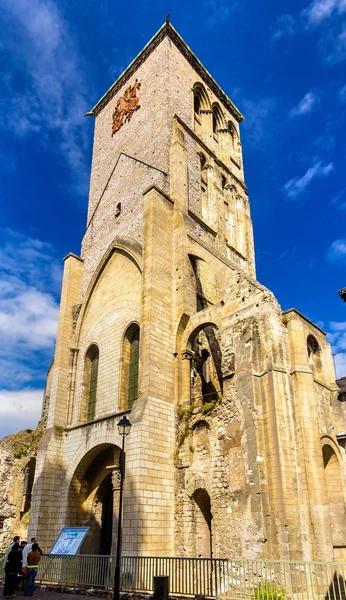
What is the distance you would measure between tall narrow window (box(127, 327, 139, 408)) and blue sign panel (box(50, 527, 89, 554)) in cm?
436

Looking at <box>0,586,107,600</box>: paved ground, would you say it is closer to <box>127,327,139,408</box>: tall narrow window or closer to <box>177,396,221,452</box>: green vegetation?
<box>177,396,221,452</box>: green vegetation

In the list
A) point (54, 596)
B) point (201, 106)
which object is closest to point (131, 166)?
point (201, 106)

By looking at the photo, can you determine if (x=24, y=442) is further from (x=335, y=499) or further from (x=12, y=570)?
(x=335, y=499)

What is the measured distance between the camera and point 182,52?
26.3m

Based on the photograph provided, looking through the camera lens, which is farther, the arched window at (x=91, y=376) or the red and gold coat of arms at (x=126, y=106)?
the red and gold coat of arms at (x=126, y=106)

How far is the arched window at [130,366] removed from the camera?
55.0ft

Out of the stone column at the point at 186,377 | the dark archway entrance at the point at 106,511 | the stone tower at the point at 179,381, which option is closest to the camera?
the stone tower at the point at 179,381

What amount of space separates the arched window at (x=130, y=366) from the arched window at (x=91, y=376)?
198cm

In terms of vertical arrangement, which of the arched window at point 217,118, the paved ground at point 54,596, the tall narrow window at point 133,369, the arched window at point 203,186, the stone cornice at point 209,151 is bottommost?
the paved ground at point 54,596

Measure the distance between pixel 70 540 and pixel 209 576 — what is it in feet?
17.2

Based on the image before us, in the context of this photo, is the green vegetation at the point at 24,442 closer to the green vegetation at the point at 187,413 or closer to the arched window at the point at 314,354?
the green vegetation at the point at 187,413

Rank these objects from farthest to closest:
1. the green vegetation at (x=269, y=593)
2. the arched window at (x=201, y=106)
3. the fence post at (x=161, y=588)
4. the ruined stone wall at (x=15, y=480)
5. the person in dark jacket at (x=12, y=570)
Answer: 1. the arched window at (x=201, y=106)
2. the ruined stone wall at (x=15, y=480)
3. the person in dark jacket at (x=12, y=570)
4. the green vegetation at (x=269, y=593)
5. the fence post at (x=161, y=588)

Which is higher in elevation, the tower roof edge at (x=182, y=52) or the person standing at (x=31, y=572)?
the tower roof edge at (x=182, y=52)

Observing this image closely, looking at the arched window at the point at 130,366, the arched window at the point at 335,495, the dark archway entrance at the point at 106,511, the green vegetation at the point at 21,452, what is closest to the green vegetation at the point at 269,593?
the arched window at the point at 335,495
